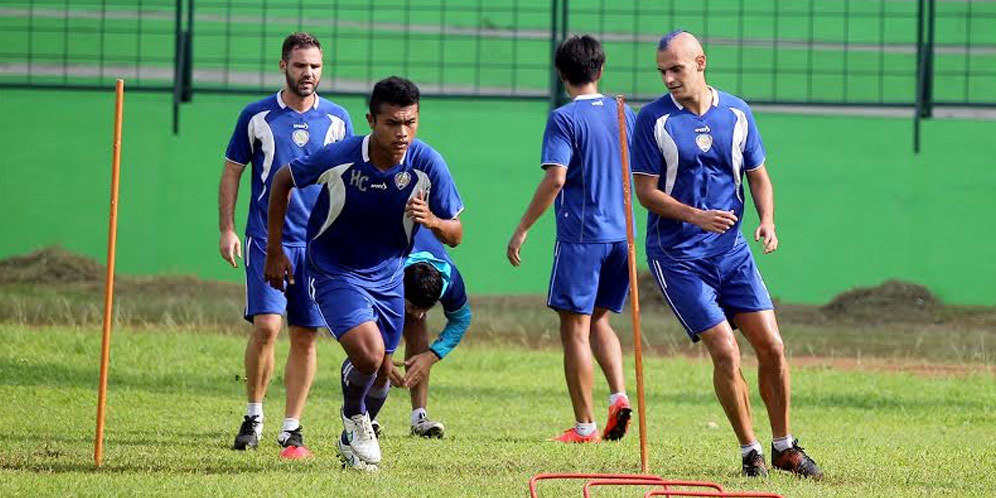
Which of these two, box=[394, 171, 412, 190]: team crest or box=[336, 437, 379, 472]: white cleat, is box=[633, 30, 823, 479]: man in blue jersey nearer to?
box=[394, 171, 412, 190]: team crest

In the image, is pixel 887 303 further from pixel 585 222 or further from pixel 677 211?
pixel 677 211

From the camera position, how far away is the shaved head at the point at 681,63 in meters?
8.71

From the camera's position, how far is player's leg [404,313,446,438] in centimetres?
1039

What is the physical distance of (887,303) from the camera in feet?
64.8

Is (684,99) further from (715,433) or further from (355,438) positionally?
(715,433)

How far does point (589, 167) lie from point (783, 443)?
2.38 meters

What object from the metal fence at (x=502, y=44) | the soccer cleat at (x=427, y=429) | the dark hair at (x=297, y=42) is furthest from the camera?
the metal fence at (x=502, y=44)

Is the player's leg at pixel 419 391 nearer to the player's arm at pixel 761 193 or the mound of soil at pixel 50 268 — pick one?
the player's arm at pixel 761 193

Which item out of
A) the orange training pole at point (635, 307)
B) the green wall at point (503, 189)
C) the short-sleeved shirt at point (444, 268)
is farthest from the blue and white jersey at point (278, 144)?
the green wall at point (503, 189)

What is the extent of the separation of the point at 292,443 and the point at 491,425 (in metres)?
2.22

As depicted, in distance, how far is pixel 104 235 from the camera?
67.6 feet

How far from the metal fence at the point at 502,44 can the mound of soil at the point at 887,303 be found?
2.11 m

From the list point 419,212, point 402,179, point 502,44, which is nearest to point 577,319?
point 402,179

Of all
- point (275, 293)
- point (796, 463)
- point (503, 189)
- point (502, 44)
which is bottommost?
point (796, 463)
